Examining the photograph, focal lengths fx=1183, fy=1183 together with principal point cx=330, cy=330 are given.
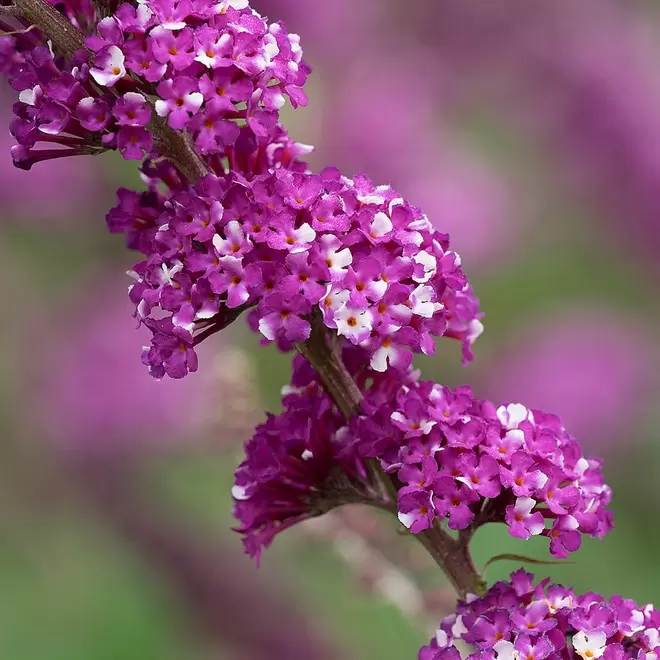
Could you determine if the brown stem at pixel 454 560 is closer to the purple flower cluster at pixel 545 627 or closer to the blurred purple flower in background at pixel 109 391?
the purple flower cluster at pixel 545 627

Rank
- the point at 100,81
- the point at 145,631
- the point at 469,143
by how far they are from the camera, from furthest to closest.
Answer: the point at 469,143, the point at 145,631, the point at 100,81

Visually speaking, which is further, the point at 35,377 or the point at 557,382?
the point at 557,382

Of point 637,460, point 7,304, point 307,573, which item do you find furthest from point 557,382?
point 7,304

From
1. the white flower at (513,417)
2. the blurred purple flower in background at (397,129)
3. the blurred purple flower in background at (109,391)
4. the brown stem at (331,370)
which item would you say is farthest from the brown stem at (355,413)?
the blurred purple flower in background at (397,129)

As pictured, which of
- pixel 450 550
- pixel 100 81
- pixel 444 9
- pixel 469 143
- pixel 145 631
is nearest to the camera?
pixel 100 81

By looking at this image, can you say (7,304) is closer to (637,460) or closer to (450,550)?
(637,460)

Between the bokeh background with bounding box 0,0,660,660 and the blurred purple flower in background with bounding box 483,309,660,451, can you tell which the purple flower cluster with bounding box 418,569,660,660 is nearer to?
the bokeh background with bounding box 0,0,660,660

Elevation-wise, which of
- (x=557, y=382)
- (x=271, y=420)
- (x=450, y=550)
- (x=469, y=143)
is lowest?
(x=450, y=550)
